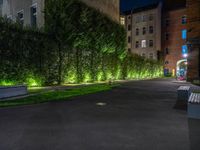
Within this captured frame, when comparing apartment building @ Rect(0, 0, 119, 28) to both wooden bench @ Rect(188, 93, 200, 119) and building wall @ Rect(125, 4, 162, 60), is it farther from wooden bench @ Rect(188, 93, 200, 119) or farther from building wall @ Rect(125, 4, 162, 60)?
building wall @ Rect(125, 4, 162, 60)

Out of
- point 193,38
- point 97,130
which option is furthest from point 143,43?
point 97,130

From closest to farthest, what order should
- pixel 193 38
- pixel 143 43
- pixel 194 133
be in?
1. pixel 194 133
2. pixel 193 38
3. pixel 143 43

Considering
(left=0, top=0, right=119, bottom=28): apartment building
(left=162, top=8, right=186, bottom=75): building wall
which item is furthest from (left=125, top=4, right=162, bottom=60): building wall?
(left=0, top=0, right=119, bottom=28): apartment building

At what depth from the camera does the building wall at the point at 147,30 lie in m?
43.8

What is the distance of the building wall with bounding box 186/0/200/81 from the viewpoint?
33.4 ft

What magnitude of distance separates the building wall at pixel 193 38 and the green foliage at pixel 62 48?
8644 mm

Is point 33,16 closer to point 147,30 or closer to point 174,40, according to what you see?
point 147,30

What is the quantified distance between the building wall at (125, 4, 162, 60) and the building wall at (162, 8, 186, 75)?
5.66ft

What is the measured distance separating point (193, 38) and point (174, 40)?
35.5 metres

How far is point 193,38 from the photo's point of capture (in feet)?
33.6

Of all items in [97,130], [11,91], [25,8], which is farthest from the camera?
[25,8]

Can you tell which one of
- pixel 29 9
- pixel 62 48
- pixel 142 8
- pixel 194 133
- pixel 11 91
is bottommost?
pixel 194 133

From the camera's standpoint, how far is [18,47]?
1102 centimetres

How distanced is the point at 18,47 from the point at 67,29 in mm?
4291
